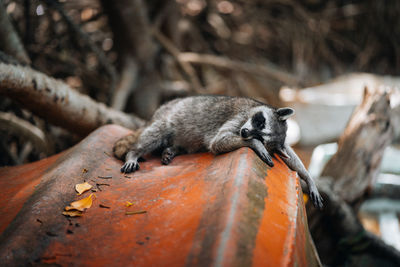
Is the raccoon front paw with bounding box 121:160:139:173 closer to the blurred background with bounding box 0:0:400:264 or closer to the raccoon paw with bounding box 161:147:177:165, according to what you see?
the raccoon paw with bounding box 161:147:177:165

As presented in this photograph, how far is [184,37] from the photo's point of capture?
8.12 m

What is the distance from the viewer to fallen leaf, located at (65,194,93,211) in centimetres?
170

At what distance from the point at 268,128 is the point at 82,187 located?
5.04 ft

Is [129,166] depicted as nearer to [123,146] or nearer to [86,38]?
[123,146]

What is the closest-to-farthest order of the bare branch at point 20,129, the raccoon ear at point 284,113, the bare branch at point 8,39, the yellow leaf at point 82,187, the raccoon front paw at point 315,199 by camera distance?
the yellow leaf at point 82,187 → the raccoon front paw at point 315,199 → the raccoon ear at point 284,113 → the bare branch at point 8,39 → the bare branch at point 20,129

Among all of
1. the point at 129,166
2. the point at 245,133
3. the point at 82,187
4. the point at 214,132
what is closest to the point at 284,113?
the point at 245,133

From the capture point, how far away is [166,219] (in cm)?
157

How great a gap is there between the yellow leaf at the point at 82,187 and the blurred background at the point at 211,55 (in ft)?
5.01

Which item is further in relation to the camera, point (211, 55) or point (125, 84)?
point (211, 55)

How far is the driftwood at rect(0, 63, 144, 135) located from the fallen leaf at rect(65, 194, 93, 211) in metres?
1.47

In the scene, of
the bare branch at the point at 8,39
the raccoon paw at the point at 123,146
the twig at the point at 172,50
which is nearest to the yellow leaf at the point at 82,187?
the raccoon paw at the point at 123,146

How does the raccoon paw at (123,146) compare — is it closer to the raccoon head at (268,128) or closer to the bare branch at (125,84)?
the raccoon head at (268,128)

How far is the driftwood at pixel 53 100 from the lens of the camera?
2.62 metres

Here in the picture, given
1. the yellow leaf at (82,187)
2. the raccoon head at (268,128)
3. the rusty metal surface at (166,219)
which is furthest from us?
the raccoon head at (268,128)
